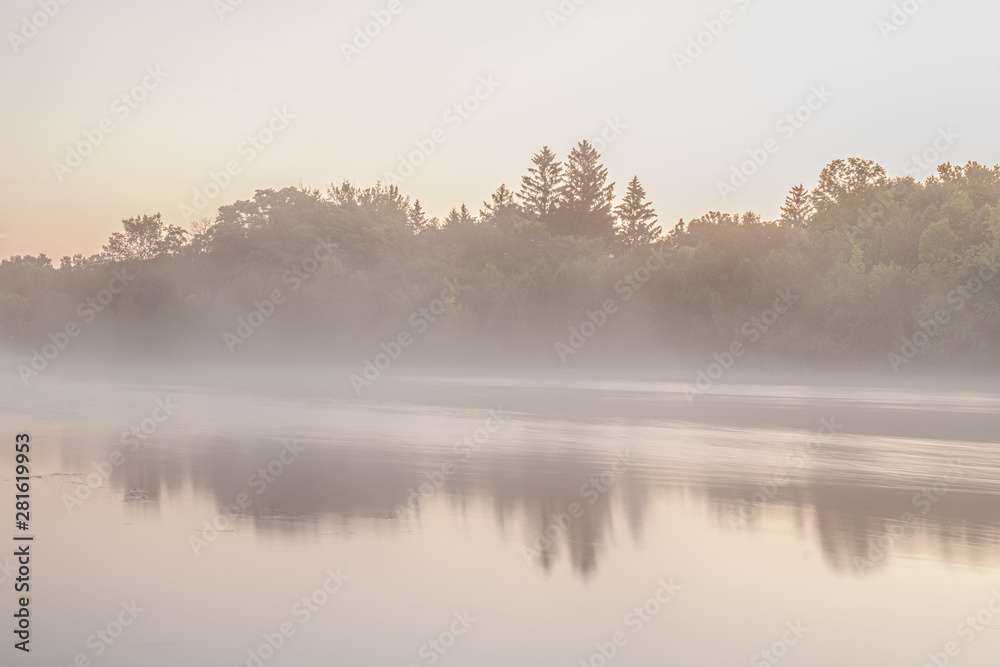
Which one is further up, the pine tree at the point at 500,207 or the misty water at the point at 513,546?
the pine tree at the point at 500,207

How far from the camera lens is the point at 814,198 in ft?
291

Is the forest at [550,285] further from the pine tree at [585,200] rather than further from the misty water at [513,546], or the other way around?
the misty water at [513,546]

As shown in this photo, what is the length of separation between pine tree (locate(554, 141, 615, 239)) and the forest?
0.64 ft

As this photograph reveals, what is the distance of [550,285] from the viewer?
198ft

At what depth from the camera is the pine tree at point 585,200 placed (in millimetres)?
89000

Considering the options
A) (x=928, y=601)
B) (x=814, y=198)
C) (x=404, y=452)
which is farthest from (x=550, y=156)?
(x=928, y=601)

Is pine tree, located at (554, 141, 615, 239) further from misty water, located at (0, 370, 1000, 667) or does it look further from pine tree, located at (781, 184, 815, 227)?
misty water, located at (0, 370, 1000, 667)

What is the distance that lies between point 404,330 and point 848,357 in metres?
27.0

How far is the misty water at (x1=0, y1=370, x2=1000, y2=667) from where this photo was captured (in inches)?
255

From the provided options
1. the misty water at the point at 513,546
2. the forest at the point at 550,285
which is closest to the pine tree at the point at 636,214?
the forest at the point at 550,285

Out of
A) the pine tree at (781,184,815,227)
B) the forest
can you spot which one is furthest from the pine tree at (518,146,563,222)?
the pine tree at (781,184,815,227)

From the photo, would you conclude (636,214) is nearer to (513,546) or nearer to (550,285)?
(550,285)

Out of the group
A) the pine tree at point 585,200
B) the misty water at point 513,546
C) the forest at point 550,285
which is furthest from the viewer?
the pine tree at point 585,200

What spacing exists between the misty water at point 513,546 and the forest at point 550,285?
2962 centimetres
